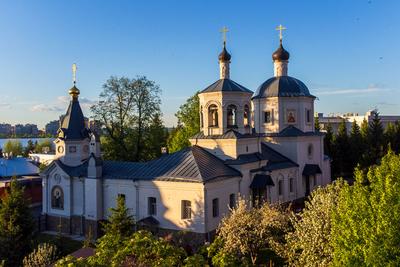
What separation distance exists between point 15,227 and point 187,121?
23.8 meters

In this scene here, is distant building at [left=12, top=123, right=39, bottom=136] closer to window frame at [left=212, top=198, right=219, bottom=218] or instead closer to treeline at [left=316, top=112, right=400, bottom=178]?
treeline at [left=316, top=112, right=400, bottom=178]

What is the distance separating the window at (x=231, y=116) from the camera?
24609 millimetres

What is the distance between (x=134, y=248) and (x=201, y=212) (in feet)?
34.0

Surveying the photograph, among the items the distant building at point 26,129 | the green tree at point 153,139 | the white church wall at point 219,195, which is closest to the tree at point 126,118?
the green tree at point 153,139

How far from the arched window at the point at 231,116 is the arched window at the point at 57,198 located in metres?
11.1

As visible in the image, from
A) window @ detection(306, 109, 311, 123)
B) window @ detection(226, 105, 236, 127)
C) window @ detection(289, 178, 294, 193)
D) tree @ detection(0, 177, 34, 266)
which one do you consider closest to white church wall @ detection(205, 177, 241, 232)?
window @ detection(226, 105, 236, 127)

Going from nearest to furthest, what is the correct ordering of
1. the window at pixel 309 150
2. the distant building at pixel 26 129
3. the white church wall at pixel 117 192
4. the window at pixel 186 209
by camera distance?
the window at pixel 186 209 → the white church wall at pixel 117 192 → the window at pixel 309 150 → the distant building at pixel 26 129

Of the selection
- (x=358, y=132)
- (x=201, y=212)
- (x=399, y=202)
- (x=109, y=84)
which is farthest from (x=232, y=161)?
(x=358, y=132)

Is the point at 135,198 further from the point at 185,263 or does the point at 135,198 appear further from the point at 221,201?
the point at 185,263

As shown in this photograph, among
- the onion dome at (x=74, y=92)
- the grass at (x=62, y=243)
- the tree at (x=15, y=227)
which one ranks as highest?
the onion dome at (x=74, y=92)

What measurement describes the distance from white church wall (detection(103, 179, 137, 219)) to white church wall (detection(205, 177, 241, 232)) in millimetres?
4571

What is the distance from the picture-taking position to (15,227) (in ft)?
58.4

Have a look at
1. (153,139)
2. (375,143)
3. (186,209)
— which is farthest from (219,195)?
(375,143)

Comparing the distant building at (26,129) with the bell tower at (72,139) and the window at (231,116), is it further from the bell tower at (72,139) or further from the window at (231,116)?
the window at (231,116)
